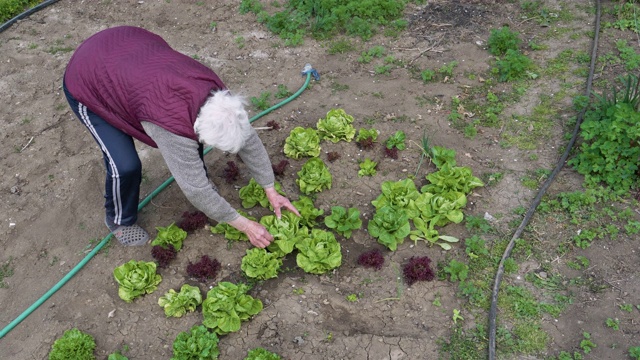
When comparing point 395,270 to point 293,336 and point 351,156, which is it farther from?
point 351,156

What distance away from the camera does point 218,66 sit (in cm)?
723

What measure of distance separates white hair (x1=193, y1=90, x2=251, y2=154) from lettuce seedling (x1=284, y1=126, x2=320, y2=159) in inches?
83.4

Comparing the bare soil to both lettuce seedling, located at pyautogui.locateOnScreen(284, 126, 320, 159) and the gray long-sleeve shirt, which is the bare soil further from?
the gray long-sleeve shirt

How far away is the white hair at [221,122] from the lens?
3.47 meters

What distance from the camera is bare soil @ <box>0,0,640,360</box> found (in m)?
4.34

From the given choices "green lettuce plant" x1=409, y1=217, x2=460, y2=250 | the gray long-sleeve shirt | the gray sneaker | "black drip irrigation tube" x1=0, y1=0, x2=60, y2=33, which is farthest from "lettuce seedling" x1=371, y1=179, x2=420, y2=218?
"black drip irrigation tube" x1=0, y1=0, x2=60, y2=33

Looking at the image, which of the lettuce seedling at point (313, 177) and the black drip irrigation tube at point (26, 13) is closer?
the lettuce seedling at point (313, 177)

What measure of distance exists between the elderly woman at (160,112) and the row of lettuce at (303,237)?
1.20 feet

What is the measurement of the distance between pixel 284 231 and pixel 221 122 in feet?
5.23

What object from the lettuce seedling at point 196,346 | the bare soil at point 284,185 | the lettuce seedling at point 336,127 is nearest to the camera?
the lettuce seedling at point 196,346

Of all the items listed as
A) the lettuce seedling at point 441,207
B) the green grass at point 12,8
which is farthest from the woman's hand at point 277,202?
the green grass at point 12,8

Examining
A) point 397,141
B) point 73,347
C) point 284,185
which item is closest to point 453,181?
point 397,141

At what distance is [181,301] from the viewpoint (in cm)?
440

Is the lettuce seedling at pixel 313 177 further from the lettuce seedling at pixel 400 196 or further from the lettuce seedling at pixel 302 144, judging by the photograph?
the lettuce seedling at pixel 400 196
